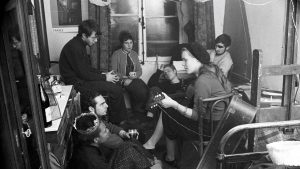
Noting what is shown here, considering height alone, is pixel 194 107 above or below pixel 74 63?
below

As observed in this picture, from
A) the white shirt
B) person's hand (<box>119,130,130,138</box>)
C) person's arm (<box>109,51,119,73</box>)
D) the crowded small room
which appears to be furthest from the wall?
person's hand (<box>119,130,130,138</box>)

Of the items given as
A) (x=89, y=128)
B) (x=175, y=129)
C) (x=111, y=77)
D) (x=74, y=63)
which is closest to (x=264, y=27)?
(x=175, y=129)

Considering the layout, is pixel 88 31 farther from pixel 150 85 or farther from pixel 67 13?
pixel 150 85

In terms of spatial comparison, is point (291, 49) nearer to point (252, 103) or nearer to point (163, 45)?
point (252, 103)

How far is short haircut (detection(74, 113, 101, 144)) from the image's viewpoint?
7.48ft

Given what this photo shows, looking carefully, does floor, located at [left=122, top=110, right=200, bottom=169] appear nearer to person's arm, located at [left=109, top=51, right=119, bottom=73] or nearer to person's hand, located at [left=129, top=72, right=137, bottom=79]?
person's hand, located at [left=129, top=72, right=137, bottom=79]

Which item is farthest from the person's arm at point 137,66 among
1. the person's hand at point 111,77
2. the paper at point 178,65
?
the paper at point 178,65

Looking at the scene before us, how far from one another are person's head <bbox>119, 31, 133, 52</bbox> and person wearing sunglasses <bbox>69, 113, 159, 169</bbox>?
1744 mm

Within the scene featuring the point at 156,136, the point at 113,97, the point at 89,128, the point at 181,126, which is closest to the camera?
the point at 89,128

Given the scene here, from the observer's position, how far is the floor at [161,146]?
3.09 m

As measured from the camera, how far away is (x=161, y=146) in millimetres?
3324

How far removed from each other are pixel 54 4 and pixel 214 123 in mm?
2455

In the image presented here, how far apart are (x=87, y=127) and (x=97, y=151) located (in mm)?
203

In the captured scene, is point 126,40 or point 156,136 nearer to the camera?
point 156,136
